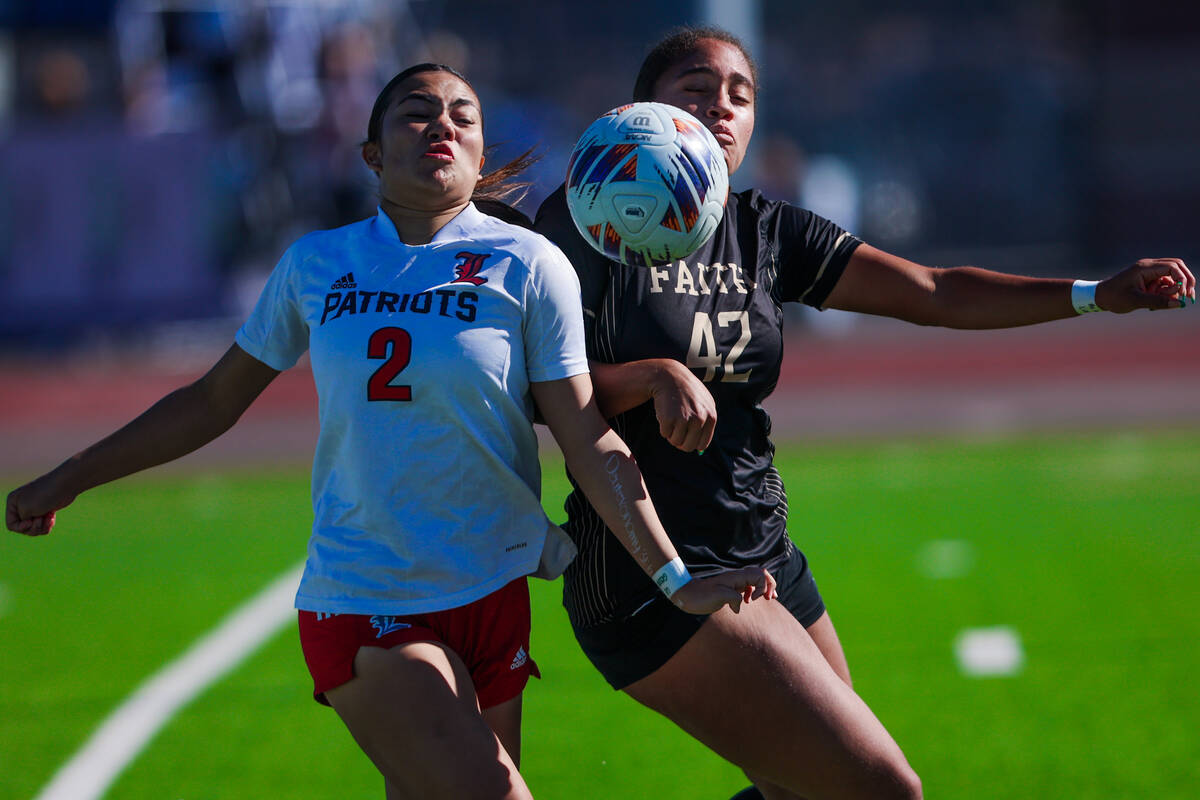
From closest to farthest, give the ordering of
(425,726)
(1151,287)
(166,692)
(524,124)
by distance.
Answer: (425,726) → (1151,287) → (166,692) → (524,124)

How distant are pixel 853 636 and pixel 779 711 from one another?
13.1 ft

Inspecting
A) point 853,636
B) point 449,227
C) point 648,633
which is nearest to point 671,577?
point 648,633

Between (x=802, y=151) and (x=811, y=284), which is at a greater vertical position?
(x=811, y=284)

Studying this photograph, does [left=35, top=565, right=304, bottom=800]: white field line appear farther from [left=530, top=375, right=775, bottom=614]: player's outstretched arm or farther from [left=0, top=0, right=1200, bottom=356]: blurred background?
[left=530, top=375, right=775, bottom=614]: player's outstretched arm

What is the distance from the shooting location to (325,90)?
17859mm

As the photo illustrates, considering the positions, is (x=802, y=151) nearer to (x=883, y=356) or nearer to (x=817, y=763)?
(x=883, y=356)

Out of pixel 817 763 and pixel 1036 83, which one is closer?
pixel 817 763

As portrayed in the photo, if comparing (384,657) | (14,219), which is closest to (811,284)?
(384,657)

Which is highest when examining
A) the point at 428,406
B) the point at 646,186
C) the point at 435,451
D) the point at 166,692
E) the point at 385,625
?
the point at 646,186

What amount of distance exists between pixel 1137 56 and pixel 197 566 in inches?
916

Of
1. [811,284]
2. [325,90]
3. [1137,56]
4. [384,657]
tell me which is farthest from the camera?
[1137,56]

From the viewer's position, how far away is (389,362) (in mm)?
3553

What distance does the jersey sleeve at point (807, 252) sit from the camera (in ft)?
13.7

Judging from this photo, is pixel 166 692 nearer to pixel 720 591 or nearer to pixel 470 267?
pixel 470 267
